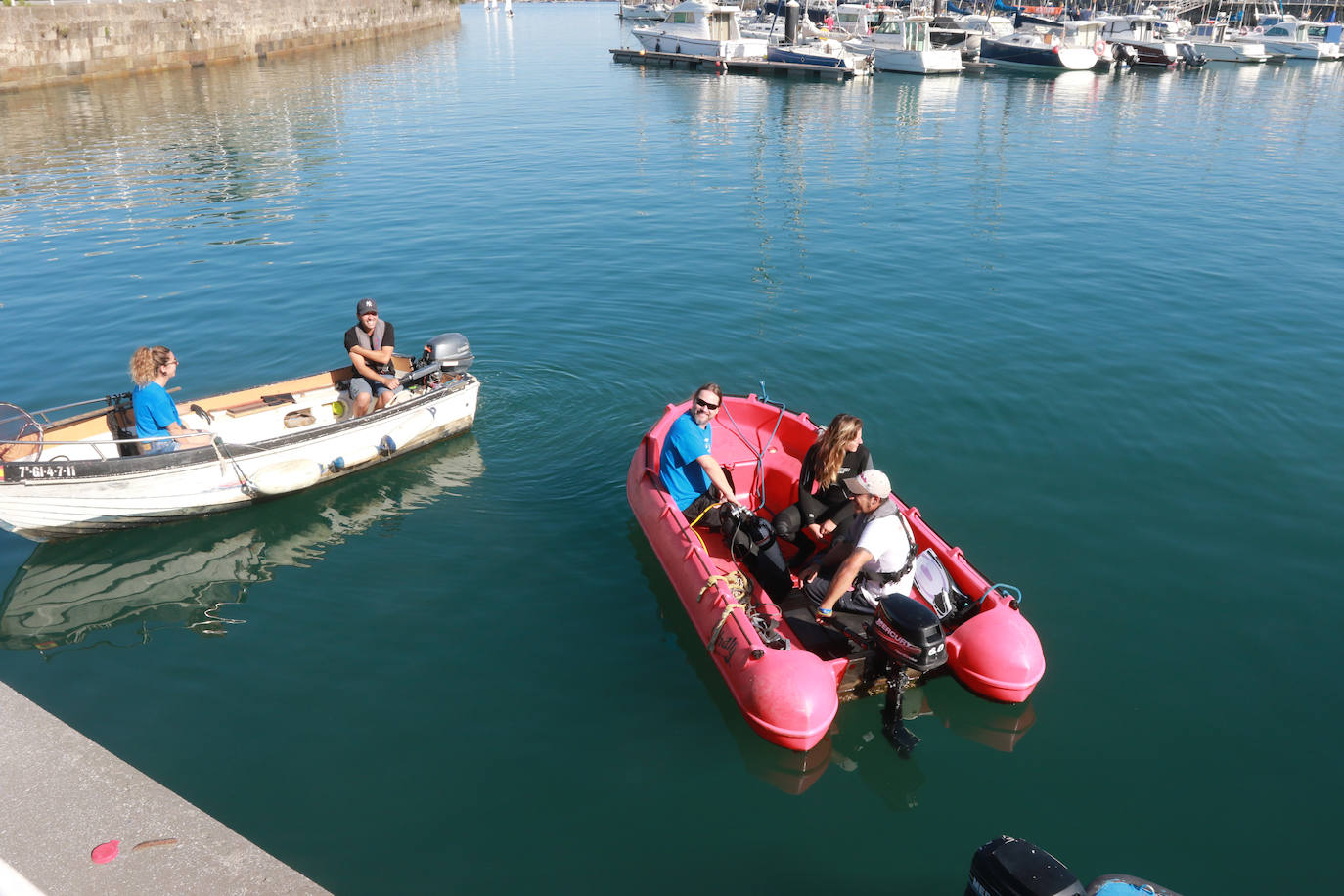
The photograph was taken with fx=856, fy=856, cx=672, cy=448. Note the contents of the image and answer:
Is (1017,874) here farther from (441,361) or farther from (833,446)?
(441,361)

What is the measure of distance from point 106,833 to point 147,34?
48.6 m

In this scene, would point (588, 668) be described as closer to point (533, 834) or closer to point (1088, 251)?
point (533, 834)

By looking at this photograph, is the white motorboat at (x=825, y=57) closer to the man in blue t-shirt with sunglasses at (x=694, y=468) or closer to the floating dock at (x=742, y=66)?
the floating dock at (x=742, y=66)

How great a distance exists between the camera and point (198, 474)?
9.14 metres

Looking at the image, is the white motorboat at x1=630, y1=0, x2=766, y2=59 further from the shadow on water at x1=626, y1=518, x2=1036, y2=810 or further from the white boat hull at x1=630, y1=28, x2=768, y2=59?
the shadow on water at x1=626, y1=518, x2=1036, y2=810

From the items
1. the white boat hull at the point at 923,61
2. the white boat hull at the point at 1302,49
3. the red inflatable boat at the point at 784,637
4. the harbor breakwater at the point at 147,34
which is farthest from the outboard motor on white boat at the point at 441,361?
the white boat hull at the point at 1302,49

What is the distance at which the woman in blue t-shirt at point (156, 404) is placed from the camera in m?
8.66

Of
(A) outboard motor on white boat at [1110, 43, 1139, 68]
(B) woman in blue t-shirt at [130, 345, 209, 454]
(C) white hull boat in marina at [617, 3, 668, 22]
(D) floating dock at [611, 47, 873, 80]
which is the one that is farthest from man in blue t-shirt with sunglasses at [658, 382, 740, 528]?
(C) white hull boat in marina at [617, 3, 668, 22]

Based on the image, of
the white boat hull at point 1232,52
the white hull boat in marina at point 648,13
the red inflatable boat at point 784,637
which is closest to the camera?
the red inflatable boat at point 784,637

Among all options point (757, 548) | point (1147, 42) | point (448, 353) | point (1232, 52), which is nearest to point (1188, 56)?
point (1147, 42)

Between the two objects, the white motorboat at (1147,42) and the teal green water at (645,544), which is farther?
the white motorboat at (1147,42)

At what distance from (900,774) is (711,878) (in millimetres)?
1701

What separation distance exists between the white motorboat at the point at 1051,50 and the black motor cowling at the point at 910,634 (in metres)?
55.5

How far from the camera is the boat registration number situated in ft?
27.3
